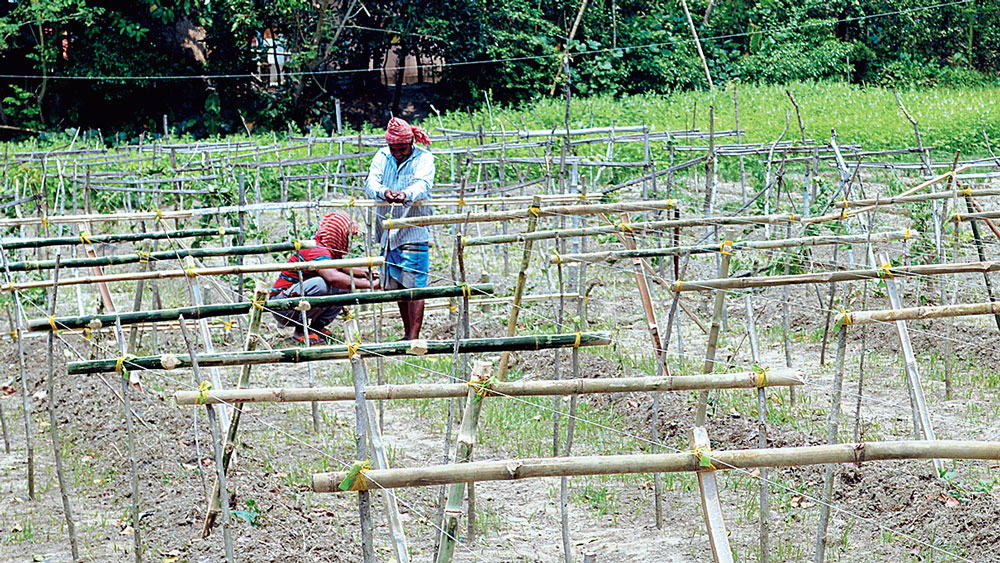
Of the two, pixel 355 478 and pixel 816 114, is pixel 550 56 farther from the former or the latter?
pixel 355 478

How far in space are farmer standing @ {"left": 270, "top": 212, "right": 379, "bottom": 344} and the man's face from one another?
64 centimetres

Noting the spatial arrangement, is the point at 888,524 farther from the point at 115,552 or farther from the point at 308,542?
the point at 115,552

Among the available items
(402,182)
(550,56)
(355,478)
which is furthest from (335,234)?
(550,56)

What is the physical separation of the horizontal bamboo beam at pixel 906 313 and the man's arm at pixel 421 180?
3.16 m

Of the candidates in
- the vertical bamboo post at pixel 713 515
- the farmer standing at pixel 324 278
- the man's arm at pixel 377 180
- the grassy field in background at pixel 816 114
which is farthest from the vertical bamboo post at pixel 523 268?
the grassy field in background at pixel 816 114

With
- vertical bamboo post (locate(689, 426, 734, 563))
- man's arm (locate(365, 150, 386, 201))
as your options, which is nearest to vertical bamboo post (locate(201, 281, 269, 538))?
vertical bamboo post (locate(689, 426, 734, 563))

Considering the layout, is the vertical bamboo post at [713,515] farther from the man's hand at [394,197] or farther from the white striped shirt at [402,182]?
the white striped shirt at [402,182]

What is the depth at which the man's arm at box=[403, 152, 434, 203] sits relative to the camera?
6566mm

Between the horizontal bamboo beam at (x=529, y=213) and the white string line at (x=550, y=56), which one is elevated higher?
the white string line at (x=550, y=56)

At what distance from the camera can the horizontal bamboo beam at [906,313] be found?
12.6 ft

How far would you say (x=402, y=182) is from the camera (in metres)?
6.82

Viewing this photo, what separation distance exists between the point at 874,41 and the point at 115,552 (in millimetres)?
25827

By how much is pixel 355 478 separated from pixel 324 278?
4.52 m

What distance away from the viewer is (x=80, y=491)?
5.07 meters
